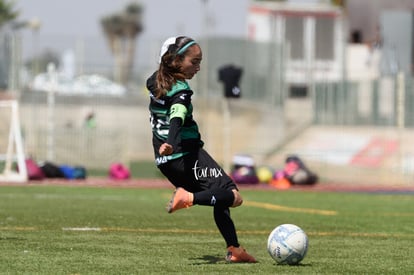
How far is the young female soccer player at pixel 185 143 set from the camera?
1005cm

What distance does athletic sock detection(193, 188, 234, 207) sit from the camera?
9.98 meters

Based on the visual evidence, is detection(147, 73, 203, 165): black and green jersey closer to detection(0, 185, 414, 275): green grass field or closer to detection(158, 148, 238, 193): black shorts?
detection(158, 148, 238, 193): black shorts

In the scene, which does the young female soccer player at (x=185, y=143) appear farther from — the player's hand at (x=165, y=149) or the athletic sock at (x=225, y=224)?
the player's hand at (x=165, y=149)

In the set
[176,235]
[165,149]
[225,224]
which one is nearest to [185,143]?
[165,149]

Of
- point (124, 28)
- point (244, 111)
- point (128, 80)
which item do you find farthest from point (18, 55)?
point (124, 28)

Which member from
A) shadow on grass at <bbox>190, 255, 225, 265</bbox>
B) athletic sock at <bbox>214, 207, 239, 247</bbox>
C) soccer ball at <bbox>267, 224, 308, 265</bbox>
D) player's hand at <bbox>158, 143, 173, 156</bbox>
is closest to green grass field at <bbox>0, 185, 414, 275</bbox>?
shadow on grass at <bbox>190, 255, 225, 265</bbox>

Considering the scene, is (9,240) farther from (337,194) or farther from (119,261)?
(337,194)

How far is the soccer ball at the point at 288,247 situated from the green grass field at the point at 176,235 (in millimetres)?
115

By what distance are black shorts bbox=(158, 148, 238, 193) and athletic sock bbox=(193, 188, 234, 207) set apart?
8cm

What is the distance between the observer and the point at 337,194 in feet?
82.7

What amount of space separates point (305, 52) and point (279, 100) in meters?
12.0

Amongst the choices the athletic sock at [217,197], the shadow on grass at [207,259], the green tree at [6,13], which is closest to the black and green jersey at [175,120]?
the athletic sock at [217,197]

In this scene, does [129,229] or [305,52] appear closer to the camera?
[129,229]

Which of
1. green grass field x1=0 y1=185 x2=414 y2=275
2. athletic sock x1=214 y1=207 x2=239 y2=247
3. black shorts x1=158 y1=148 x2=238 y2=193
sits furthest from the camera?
athletic sock x1=214 y1=207 x2=239 y2=247
